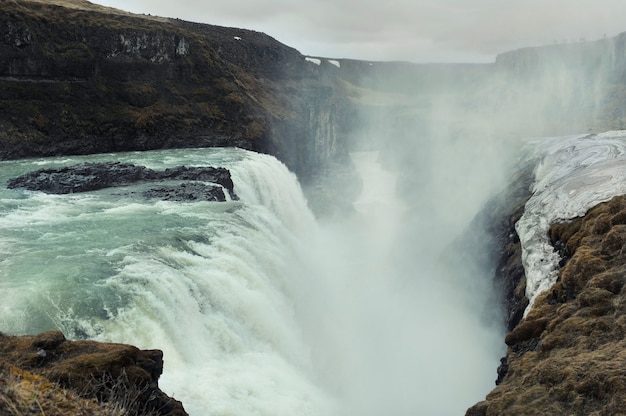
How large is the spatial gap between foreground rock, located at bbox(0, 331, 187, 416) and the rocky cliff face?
35869 mm

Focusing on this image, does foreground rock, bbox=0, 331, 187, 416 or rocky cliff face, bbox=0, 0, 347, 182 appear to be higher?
rocky cliff face, bbox=0, 0, 347, 182

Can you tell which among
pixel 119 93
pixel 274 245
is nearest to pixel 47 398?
pixel 274 245

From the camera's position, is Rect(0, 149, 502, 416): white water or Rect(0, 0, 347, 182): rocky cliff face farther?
Rect(0, 0, 347, 182): rocky cliff face

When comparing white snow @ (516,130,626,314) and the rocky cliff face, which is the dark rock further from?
the rocky cliff face

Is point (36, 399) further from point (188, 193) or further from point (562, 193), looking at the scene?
point (188, 193)

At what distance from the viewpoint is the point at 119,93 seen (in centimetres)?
5075

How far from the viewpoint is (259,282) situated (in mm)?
19969

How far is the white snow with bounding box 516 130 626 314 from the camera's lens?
737 inches

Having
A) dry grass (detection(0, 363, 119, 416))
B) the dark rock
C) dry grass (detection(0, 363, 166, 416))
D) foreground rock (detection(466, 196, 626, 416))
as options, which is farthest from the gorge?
dry grass (detection(0, 363, 119, 416))

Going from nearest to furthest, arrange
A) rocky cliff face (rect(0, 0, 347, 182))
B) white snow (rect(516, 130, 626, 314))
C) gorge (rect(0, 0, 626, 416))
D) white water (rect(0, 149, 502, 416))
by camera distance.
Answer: gorge (rect(0, 0, 626, 416)) → white water (rect(0, 149, 502, 416)) → white snow (rect(516, 130, 626, 314)) → rocky cliff face (rect(0, 0, 347, 182))

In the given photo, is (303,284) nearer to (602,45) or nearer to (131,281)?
(131,281)

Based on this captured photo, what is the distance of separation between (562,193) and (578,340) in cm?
1314

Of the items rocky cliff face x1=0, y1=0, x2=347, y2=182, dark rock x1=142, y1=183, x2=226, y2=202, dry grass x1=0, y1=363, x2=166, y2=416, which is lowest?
dark rock x1=142, y1=183, x2=226, y2=202

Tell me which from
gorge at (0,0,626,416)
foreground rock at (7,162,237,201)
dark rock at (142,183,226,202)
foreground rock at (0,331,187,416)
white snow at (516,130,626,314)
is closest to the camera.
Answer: foreground rock at (0,331,187,416)
